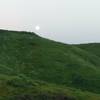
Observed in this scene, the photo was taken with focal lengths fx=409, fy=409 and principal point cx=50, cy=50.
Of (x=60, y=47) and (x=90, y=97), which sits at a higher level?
(x=60, y=47)

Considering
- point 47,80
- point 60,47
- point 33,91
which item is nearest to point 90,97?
point 33,91

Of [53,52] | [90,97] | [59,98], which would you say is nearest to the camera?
[59,98]

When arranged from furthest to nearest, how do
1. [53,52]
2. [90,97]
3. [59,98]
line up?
[53,52] → [90,97] → [59,98]

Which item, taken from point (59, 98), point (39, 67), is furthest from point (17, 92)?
point (39, 67)

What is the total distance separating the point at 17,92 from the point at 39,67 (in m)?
23.0

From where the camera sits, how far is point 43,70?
3049 inches

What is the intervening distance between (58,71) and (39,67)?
4041mm

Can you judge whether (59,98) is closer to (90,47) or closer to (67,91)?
(67,91)

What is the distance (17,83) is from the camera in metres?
59.9

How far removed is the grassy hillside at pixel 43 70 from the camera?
5722cm

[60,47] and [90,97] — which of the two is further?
[60,47]

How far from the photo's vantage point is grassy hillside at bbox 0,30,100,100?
5722cm

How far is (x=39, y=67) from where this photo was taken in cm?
7894

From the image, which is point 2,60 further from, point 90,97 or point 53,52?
point 90,97
